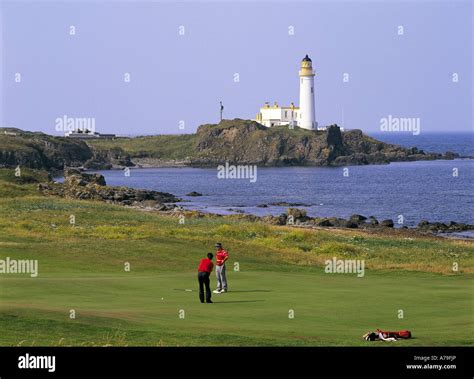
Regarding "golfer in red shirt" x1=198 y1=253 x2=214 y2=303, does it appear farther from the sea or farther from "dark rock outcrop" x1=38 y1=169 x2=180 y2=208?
"dark rock outcrop" x1=38 y1=169 x2=180 y2=208

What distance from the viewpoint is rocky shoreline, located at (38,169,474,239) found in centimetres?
9269

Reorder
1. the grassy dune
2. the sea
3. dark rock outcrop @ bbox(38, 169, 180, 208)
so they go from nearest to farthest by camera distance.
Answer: the grassy dune < dark rock outcrop @ bbox(38, 169, 180, 208) < the sea

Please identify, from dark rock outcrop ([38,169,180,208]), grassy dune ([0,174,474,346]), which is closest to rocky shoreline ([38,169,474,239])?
dark rock outcrop ([38,169,180,208])

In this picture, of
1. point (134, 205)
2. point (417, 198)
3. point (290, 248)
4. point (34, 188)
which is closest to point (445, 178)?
point (417, 198)

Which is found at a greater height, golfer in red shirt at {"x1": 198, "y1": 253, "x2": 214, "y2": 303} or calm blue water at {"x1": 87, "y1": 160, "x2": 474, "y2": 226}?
golfer in red shirt at {"x1": 198, "y1": 253, "x2": 214, "y2": 303}

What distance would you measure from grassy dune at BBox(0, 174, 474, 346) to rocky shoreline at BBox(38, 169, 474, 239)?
91.5ft

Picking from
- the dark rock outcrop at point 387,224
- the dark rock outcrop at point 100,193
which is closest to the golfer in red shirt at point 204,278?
the dark rock outcrop at point 387,224

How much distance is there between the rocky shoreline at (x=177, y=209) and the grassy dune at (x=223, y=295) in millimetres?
27894

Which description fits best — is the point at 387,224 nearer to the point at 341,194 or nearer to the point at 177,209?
the point at 177,209

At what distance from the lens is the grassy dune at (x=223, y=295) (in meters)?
24.8

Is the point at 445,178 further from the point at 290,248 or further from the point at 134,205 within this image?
the point at 290,248

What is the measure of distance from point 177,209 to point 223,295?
248 feet

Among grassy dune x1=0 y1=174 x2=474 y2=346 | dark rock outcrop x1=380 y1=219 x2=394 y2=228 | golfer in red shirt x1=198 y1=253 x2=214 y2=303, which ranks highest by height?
golfer in red shirt x1=198 y1=253 x2=214 y2=303

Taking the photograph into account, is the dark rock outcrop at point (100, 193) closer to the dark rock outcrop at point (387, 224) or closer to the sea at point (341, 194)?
the sea at point (341, 194)
